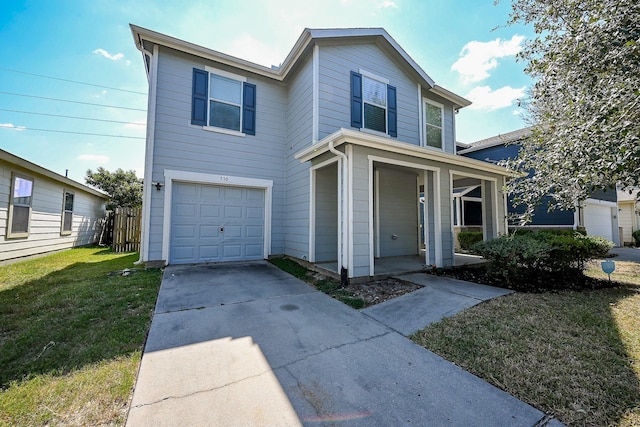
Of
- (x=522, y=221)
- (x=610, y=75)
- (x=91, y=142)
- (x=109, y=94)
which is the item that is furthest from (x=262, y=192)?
(x=91, y=142)

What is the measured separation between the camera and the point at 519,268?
5.22m

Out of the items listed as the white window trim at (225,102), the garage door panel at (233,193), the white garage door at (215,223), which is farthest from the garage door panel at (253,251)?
the white window trim at (225,102)

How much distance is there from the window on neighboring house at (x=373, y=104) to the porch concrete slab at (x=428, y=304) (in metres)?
4.62

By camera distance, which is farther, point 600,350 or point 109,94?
point 109,94


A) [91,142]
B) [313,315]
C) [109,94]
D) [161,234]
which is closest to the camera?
[313,315]

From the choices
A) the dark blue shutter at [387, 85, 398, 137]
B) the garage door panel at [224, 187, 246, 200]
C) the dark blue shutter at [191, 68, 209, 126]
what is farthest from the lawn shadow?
the dark blue shutter at [387, 85, 398, 137]

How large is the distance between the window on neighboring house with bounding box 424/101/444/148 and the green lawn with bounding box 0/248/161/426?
903cm

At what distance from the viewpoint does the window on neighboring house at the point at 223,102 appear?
6.94 metres

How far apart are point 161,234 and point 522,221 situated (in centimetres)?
772

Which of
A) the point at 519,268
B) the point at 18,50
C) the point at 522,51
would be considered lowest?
the point at 519,268

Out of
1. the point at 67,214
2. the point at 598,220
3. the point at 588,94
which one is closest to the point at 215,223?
the point at 588,94

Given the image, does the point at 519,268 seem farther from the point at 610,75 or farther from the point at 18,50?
the point at 18,50

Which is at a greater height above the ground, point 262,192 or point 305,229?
point 262,192

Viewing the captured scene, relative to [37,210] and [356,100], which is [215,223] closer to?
[356,100]
